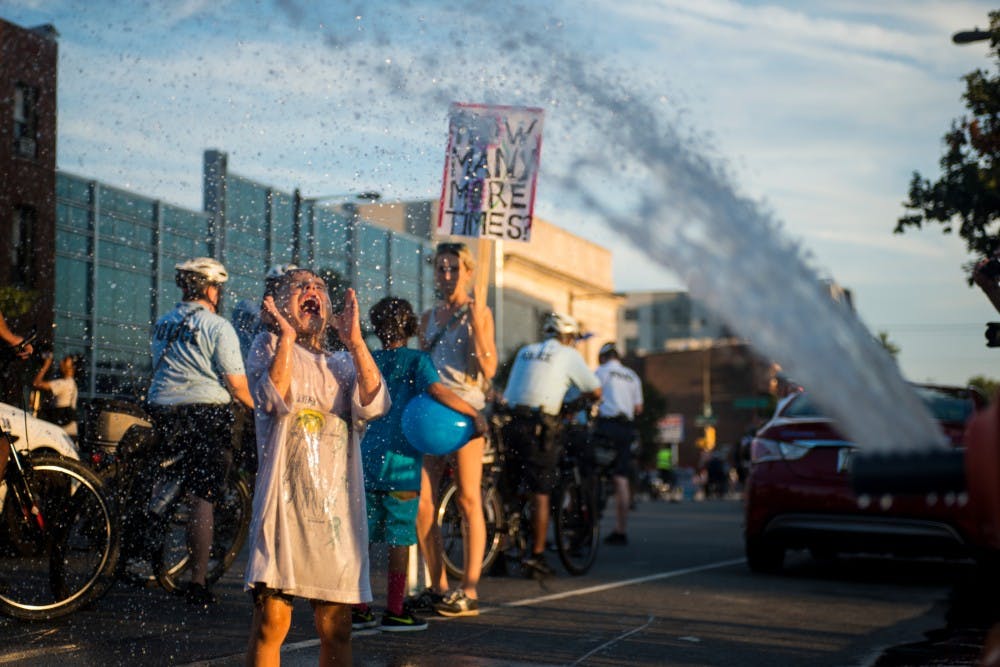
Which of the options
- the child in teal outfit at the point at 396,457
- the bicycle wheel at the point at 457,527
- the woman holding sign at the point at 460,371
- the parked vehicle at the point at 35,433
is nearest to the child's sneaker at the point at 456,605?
the woman holding sign at the point at 460,371

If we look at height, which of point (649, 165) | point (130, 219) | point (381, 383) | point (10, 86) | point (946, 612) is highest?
point (10, 86)

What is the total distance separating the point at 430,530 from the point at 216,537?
55.6 inches

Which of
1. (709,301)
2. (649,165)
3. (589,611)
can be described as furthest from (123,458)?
(709,301)

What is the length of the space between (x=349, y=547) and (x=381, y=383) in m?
0.57

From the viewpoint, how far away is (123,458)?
7.72 metres

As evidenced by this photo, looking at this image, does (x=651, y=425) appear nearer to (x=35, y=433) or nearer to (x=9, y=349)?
(x=35, y=433)

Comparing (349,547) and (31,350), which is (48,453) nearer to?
(31,350)

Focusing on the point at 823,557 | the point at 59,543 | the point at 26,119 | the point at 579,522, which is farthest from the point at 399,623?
the point at 26,119

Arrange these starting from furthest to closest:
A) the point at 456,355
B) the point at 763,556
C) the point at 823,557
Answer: the point at 823,557 → the point at 763,556 → the point at 456,355

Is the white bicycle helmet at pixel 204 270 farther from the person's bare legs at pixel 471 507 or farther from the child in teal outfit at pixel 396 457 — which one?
the person's bare legs at pixel 471 507

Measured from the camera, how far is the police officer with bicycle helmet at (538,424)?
31.9 ft

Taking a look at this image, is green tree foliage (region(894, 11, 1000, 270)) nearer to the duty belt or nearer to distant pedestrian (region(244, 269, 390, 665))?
the duty belt

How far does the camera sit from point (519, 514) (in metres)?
9.84

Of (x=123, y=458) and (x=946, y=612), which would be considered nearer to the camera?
(x=123, y=458)
